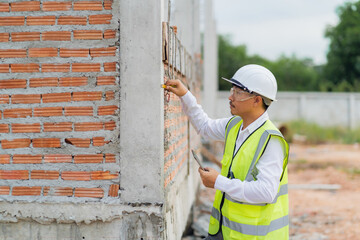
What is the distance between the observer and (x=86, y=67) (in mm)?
3262

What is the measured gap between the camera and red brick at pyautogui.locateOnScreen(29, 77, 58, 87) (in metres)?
3.29

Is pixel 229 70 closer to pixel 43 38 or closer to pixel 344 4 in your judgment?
pixel 344 4

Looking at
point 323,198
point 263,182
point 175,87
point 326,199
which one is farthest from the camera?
point 323,198

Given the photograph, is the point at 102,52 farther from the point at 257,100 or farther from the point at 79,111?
the point at 257,100

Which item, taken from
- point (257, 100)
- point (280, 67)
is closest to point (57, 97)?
point (257, 100)

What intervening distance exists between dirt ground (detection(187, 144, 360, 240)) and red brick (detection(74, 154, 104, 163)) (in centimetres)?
329

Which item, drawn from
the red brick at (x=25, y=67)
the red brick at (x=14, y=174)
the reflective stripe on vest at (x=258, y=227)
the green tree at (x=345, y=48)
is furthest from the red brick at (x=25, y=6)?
the green tree at (x=345, y=48)

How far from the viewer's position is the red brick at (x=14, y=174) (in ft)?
10.9

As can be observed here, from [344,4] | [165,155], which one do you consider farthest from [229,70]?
[165,155]

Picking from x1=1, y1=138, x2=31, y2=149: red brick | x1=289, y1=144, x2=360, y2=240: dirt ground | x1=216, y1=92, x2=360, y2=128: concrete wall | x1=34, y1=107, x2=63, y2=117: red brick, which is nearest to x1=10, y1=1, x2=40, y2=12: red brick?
x1=34, y1=107, x2=63, y2=117: red brick

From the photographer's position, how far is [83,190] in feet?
10.7

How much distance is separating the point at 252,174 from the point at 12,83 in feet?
6.20

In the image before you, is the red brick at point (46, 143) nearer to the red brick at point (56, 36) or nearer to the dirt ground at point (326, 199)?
the red brick at point (56, 36)

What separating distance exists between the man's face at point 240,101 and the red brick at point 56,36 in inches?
50.3
